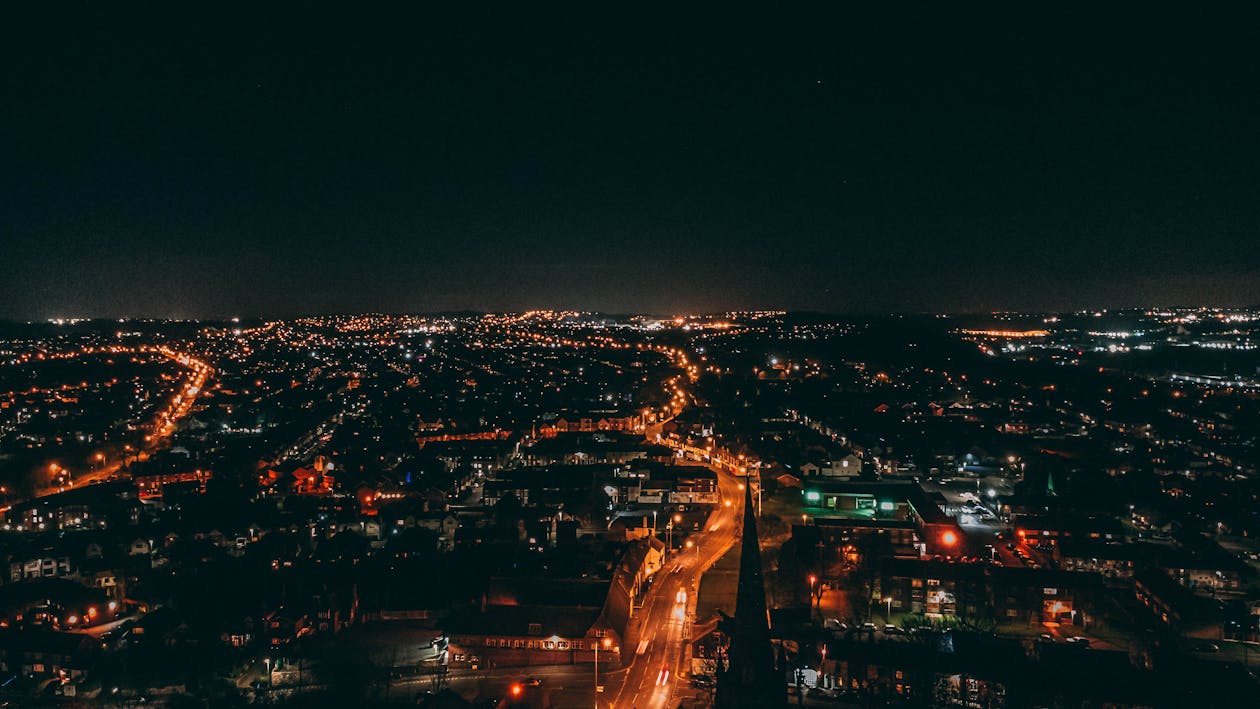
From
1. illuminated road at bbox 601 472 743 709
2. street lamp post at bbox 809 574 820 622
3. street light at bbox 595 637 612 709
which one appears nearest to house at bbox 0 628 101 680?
street light at bbox 595 637 612 709

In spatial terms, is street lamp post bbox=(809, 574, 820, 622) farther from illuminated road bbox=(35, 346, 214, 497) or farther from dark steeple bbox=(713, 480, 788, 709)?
illuminated road bbox=(35, 346, 214, 497)

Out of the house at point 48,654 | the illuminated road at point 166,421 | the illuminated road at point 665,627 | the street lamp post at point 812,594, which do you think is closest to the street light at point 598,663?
the illuminated road at point 665,627

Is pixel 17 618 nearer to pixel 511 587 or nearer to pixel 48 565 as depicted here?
pixel 48 565

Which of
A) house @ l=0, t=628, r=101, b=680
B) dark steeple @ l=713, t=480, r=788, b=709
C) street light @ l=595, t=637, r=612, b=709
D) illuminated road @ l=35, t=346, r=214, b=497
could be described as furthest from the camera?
illuminated road @ l=35, t=346, r=214, b=497

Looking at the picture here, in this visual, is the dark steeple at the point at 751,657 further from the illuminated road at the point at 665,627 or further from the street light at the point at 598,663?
the street light at the point at 598,663

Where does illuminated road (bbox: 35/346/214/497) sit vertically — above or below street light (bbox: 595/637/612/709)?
above

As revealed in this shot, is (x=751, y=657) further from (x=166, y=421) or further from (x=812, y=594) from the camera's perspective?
(x=166, y=421)

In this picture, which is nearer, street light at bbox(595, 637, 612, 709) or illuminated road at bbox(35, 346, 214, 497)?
street light at bbox(595, 637, 612, 709)
